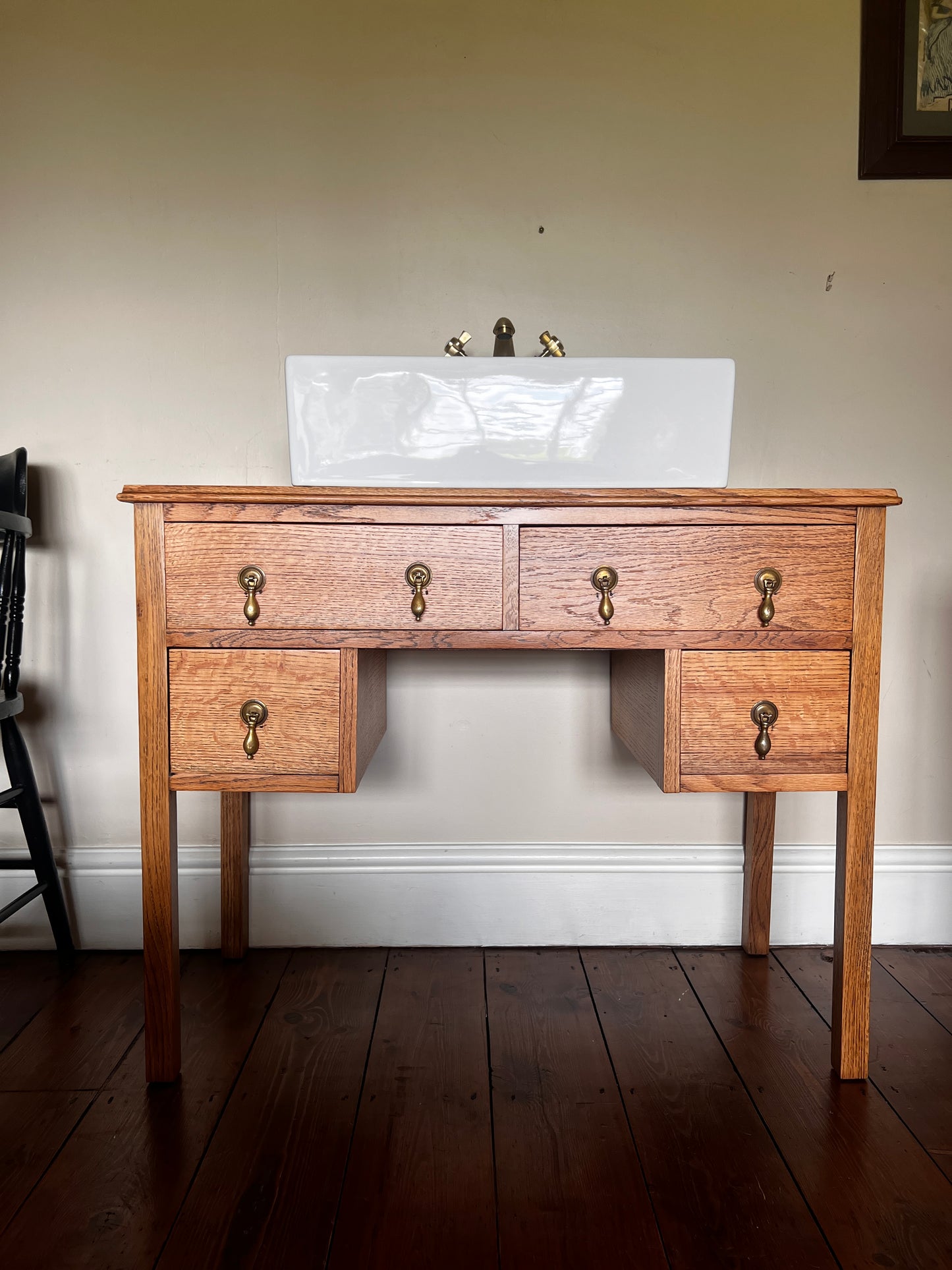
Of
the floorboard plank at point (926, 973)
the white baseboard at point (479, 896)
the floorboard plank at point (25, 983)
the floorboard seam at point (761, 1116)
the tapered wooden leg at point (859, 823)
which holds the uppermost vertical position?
the tapered wooden leg at point (859, 823)

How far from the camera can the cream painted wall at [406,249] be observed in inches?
54.9

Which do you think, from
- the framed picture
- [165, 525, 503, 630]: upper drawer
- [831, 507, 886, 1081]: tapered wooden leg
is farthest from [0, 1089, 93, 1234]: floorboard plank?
the framed picture

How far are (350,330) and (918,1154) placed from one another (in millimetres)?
1401

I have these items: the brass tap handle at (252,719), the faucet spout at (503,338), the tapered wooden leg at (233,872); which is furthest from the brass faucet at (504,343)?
the tapered wooden leg at (233,872)

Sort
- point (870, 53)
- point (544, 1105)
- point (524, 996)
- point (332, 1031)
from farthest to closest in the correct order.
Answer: point (870, 53), point (524, 996), point (332, 1031), point (544, 1105)

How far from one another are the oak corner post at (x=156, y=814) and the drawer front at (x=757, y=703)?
65 cm

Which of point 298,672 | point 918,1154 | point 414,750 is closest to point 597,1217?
point 918,1154

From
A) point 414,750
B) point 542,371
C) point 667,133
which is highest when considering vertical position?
point 667,133

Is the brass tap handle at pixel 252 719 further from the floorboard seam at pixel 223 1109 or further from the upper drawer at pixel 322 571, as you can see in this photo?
the floorboard seam at pixel 223 1109

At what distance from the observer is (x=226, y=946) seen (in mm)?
1411

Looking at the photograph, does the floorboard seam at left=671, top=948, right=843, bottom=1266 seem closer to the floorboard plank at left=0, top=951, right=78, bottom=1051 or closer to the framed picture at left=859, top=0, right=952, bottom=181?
the floorboard plank at left=0, top=951, right=78, bottom=1051

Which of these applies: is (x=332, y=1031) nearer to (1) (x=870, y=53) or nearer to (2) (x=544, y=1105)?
(2) (x=544, y=1105)

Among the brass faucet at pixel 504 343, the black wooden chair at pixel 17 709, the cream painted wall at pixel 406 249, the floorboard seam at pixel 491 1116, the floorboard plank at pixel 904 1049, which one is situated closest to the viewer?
the floorboard seam at pixel 491 1116

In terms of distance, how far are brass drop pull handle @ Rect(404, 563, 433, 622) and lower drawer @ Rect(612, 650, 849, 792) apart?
31 cm
